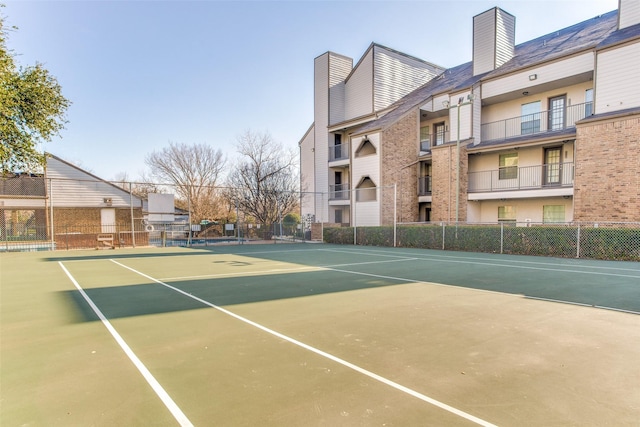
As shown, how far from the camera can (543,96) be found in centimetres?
1972

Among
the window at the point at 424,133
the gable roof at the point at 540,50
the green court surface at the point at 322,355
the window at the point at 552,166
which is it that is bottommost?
the green court surface at the point at 322,355

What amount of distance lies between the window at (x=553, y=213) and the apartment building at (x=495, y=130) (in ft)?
0.17

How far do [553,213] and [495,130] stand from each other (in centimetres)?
608

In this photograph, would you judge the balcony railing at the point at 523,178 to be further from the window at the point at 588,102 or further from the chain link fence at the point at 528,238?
the chain link fence at the point at 528,238

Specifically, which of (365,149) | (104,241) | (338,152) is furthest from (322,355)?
(338,152)

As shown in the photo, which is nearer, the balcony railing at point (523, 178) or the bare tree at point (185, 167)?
the balcony railing at point (523, 178)

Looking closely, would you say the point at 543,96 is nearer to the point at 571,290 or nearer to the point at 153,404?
the point at 571,290

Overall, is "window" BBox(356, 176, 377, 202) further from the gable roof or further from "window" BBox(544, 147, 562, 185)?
"window" BBox(544, 147, 562, 185)

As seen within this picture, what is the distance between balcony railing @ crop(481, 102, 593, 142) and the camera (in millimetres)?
18250

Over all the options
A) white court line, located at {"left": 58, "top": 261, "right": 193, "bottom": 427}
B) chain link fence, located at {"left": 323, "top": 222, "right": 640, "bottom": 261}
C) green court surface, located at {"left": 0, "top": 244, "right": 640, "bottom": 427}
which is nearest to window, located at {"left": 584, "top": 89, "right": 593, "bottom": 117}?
chain link fence, located at {"left": 323, "top": 222, "right": 640, "bottom": 261}

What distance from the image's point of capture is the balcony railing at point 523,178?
59.8 feet

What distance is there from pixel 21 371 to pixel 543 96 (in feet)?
78.3

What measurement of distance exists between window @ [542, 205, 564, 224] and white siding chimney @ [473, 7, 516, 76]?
31.2ft

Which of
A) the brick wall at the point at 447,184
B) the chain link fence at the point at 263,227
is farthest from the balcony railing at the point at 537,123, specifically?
the chain link fence at the point at 263,227
